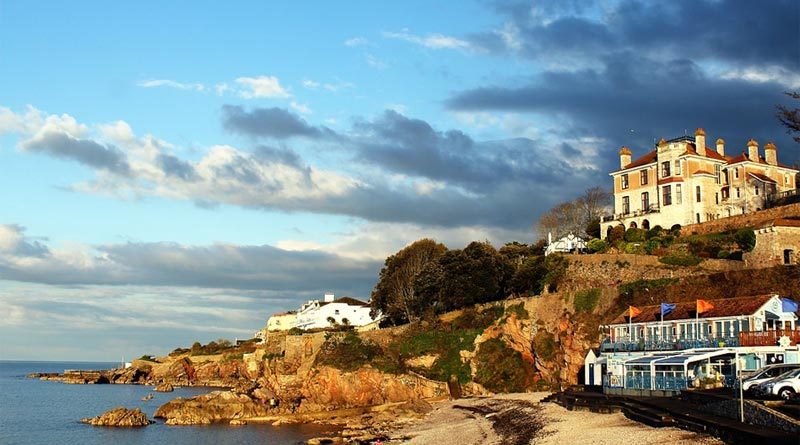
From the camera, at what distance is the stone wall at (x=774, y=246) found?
54.9 m

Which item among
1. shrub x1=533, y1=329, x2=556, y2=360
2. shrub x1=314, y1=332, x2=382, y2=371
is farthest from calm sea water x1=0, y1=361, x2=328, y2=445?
shrub x1=533, y1=329, x2=556, y2=360

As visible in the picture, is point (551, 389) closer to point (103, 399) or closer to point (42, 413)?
point (42, 413)

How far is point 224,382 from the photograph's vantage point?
105m

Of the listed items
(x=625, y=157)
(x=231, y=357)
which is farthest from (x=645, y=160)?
(x=231, y=357)

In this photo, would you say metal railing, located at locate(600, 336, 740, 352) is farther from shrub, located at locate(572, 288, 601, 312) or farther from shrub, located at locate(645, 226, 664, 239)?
shrub, located at locate(645, 226, 664, 239)

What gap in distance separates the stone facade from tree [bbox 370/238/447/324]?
109ft

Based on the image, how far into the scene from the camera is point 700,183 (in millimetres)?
68438

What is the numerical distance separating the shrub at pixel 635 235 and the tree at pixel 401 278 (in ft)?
68.0

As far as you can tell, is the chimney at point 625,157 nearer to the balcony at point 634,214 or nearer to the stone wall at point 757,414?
the balcony at point 634,214

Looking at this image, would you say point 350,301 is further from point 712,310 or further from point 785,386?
point 785,386

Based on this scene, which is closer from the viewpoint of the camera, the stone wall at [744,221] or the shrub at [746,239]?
the shrub at [746,239]

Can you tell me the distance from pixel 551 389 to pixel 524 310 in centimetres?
738

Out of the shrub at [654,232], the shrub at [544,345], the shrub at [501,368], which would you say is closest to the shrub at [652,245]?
the shrub at [654,232]

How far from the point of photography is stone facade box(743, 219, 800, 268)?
54.9 meters
